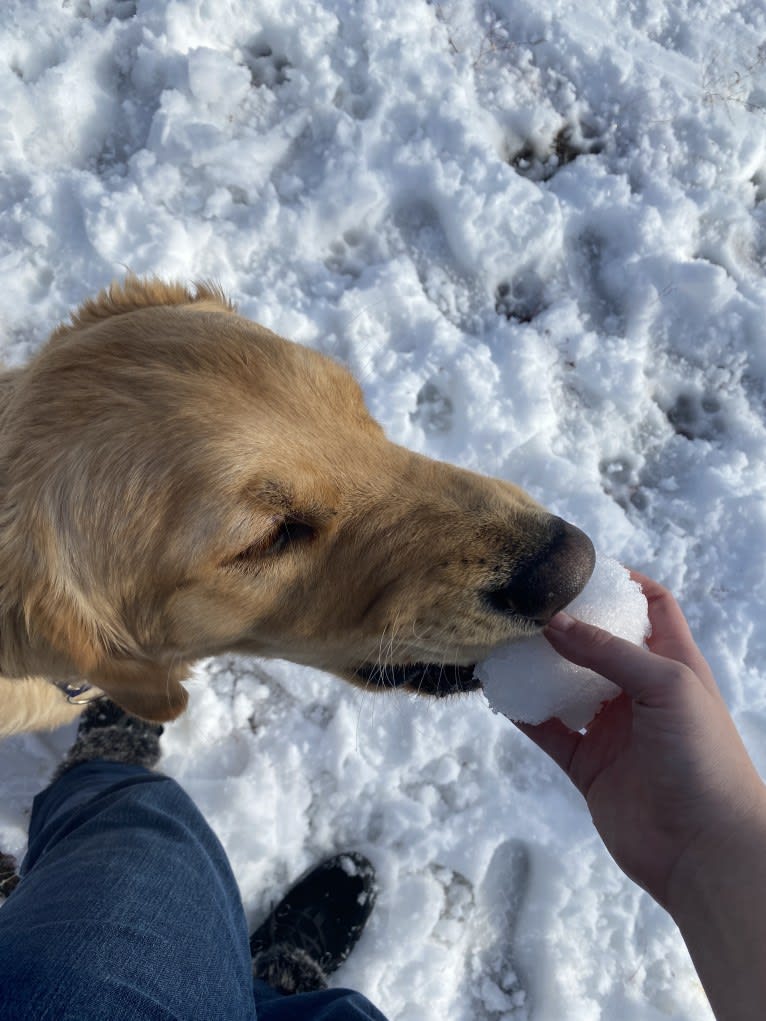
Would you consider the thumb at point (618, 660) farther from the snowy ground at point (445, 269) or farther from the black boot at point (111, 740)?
the black boot at point (111, 740)

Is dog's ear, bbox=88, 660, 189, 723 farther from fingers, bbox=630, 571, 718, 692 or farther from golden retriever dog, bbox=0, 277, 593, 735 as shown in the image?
fingers, bbox=630, 571, 718, 692

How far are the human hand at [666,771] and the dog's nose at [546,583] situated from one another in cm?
7

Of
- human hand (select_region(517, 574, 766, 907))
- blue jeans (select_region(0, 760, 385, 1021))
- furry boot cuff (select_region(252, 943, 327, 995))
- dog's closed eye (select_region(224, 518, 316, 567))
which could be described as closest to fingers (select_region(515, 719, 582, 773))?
human hand (select_region(517, 574, 766, 907))

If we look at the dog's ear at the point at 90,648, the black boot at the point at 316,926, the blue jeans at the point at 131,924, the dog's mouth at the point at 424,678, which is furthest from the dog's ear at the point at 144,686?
the black boot at the point at 316,926

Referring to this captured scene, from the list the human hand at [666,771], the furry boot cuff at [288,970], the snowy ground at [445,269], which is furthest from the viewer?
the snowy ground at [445,269]

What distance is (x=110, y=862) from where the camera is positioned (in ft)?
7.82

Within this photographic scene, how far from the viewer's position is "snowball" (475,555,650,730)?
2.15 m

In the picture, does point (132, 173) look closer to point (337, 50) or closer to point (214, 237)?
point (214, 237)

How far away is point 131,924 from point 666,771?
1.70m

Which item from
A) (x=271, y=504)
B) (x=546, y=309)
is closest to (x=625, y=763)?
(x=271, y=504)

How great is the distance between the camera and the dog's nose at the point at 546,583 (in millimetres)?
2082

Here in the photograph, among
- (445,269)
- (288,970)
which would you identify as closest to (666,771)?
(288,970)

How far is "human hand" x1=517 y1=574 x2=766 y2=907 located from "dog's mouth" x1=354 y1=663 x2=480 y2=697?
395 mm

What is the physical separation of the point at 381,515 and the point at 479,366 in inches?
76.5
